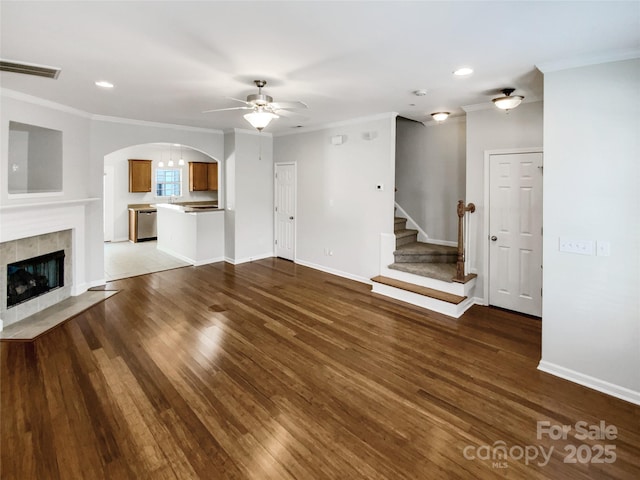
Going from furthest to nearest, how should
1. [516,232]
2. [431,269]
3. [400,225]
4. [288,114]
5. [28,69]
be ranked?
1. [400,225]
2. [288,114]
3. [431,269]
4. [516,232]
5. [28,69]

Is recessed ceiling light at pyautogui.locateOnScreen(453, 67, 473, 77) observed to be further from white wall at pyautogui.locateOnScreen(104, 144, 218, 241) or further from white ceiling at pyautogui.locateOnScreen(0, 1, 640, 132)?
white wall at pyautogui.locateOnScreen(104, 144, 218, 241)

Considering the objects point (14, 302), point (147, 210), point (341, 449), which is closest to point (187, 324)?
point (14, 302)

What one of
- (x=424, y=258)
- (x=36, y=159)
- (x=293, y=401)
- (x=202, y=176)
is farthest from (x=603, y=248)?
(x=202, y=176)

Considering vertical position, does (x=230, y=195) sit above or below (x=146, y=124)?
below

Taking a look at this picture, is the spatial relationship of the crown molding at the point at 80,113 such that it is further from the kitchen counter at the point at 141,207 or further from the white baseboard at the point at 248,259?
the kitchen counter at the point at 141,207

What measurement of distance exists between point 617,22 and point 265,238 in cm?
636

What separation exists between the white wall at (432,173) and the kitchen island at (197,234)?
394 cm

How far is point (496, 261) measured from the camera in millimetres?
4633

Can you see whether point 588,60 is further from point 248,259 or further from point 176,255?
point 176,255

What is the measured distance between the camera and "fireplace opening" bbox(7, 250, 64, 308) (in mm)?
4125

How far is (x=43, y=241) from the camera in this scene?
4.51 meters

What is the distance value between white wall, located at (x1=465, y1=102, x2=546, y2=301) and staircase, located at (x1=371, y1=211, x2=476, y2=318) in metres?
0.48

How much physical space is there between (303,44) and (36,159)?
14.9 feet

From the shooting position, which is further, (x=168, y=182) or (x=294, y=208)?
(x=168, y=182)
